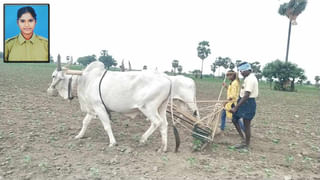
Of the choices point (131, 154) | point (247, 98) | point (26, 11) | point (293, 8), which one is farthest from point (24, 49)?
point (293, 8)

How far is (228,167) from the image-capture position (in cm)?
424

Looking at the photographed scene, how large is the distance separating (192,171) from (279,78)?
33582 mm

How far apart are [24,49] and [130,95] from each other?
1.93m

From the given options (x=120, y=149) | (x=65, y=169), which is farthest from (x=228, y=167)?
(x=65, y=169)

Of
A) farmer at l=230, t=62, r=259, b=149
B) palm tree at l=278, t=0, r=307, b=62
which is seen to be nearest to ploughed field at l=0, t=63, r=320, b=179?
farmer at l=230, t=62, r=259, b=149

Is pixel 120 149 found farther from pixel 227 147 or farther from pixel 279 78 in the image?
pixel 279 78

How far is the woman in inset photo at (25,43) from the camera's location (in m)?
4.14

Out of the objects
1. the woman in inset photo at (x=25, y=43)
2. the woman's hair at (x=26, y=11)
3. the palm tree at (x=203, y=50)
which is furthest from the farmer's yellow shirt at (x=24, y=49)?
the palm tree at (x=203, y=50)

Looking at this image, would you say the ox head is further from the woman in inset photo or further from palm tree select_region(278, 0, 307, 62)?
palm tree select_region(278, 0, 307, 62)

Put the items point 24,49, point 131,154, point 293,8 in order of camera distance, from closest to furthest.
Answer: point 24,49
point 131,154
point 293,8

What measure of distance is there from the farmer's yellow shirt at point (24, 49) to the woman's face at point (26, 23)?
0.10m

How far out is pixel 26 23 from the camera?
4.16 metres

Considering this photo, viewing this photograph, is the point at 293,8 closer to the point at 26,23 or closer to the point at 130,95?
the point at 130,95

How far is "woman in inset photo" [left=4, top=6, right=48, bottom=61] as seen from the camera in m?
4.14
